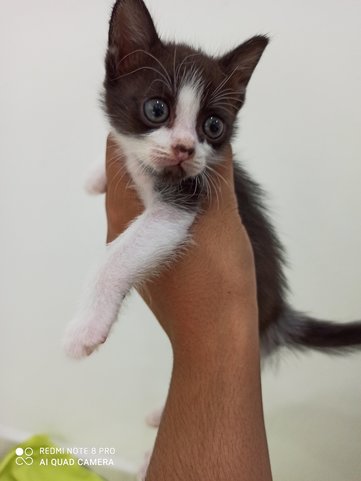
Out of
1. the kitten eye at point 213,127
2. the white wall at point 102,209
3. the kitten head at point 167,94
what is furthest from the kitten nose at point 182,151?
the white wall at point 102,209

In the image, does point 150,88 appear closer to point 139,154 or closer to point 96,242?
point 139,154

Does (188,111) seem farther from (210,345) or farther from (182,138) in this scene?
(210,345)

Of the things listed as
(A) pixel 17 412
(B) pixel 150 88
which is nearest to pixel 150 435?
(A) pixel 17 412

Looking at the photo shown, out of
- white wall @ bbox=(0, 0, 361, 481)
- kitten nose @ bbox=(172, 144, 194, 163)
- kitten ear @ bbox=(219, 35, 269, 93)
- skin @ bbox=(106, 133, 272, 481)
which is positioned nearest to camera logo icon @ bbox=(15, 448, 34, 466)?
white wall @ bbox=(0, 0, 361, 481)

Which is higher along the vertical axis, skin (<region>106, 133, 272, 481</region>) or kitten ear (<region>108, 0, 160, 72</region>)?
kitten ear (<region>108, 0, 160, 72</region>)

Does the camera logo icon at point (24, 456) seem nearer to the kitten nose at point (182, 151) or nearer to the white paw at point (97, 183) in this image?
the white paw at point (97, 183)

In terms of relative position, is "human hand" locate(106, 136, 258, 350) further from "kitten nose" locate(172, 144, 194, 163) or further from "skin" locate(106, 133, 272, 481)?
"kitten nose" locate(172, 144, 194, 163)
